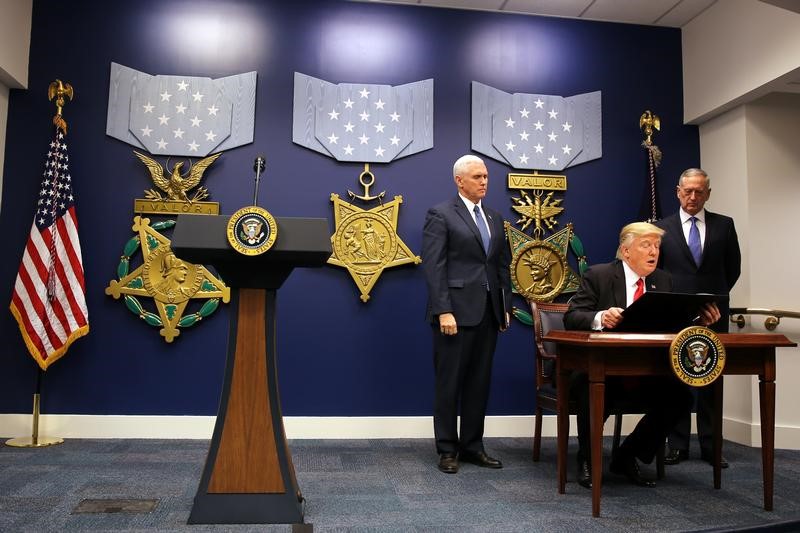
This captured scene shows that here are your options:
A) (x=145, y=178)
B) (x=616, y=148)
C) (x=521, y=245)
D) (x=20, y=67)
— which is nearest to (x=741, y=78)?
(x=616, y=148)

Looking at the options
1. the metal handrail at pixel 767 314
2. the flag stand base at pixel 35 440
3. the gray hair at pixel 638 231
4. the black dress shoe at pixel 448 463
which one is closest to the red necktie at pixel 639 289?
the gray hair at pixel 638 231

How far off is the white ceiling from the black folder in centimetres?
283

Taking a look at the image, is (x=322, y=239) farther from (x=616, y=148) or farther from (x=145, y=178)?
(x=616, y=148)

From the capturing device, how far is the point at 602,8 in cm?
473

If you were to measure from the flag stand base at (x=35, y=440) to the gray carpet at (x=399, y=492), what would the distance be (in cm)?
9

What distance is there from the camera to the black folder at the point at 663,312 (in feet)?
8.40

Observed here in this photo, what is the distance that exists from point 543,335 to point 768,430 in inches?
52.2

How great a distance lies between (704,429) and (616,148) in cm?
209

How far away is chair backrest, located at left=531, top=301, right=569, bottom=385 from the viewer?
12.3 feet

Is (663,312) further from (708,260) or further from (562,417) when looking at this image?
(708,260)

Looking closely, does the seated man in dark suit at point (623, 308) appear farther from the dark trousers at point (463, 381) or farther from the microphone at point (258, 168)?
the microphone at point (258, 168)

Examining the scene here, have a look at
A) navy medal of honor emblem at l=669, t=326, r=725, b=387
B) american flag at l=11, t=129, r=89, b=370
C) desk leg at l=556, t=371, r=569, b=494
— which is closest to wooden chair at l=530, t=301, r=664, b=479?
desk leg at l=556, t=371, r=569, b=494

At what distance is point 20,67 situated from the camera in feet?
13.8

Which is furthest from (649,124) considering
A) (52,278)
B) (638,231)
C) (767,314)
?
(52,278)
